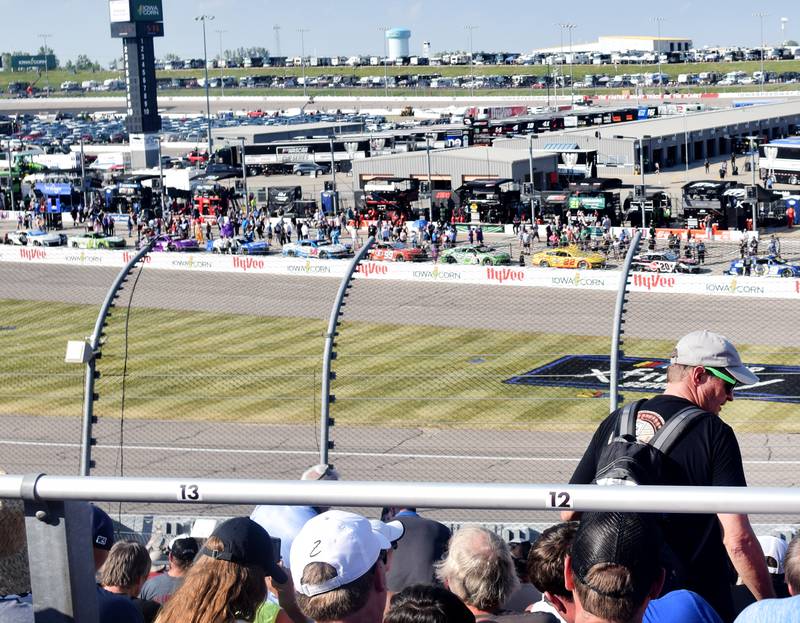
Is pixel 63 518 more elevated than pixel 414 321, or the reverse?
pixel 63 518

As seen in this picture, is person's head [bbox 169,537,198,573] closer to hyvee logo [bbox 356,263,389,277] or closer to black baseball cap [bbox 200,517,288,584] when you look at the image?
black baseball cap [bbox 200,517,288,584]

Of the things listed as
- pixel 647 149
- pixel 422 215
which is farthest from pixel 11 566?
pixel 647 149

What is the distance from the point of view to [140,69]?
103562 mm

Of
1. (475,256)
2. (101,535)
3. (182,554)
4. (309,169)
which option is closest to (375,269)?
(475,256)

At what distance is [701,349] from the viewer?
513cm

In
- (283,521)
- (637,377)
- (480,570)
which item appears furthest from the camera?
(637,377)

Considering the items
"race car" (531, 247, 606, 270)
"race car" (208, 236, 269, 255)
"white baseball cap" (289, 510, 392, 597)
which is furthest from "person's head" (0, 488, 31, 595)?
"race car" (208, 236, 269, 255)

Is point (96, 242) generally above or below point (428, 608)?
below

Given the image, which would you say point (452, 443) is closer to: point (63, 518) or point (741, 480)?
point (741, 480)

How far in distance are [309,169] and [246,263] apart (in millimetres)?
47034

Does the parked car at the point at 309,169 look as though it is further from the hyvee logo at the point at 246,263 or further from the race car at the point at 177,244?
the hyvee logo at the point at 246,263

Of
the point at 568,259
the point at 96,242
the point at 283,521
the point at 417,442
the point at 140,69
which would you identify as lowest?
the point at 417,442

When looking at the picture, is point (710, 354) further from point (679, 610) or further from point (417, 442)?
point (417, 442)

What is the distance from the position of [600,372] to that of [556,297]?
387 inches
